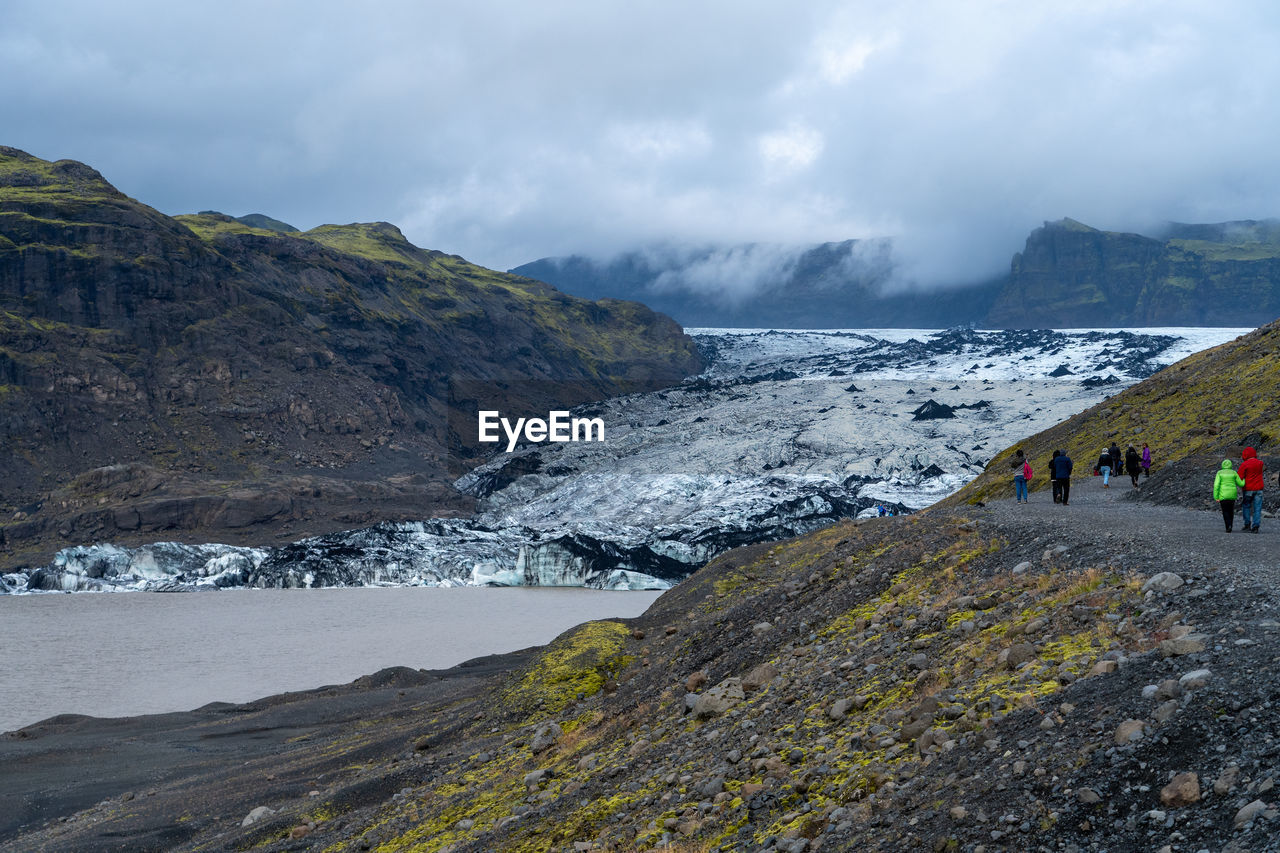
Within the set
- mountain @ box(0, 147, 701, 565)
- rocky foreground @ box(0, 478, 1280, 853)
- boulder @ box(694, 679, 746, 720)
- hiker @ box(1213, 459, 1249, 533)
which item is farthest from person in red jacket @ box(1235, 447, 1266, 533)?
mountain @ box(0, 147, 701, 565)

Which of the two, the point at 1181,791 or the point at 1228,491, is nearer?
the point at 1181,791

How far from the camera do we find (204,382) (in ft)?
332

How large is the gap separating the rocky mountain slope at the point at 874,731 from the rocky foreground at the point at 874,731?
1.1 inches

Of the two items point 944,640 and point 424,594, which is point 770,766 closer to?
point 944,640

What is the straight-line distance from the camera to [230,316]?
359 feet

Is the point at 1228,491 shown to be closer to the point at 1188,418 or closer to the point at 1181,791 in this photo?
the point at 1181,791

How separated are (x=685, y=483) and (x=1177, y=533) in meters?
67.4

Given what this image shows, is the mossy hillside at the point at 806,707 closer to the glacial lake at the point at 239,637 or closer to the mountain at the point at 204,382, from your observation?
the glacial lake at the point at 239,637

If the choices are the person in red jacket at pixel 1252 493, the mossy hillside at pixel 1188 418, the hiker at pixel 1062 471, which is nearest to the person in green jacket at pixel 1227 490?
the person in red jacket at pixel 1252 493

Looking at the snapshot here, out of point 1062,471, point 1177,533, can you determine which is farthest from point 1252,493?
point 1062,471

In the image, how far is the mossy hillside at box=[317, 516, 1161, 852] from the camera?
7.41m

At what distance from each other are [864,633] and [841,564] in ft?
15.2

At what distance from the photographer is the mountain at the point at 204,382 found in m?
84.0

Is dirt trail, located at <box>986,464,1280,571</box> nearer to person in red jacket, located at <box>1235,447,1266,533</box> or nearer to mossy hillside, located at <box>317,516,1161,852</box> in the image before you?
person in red jacket, located at <box>1235,447,1266,533</box>
